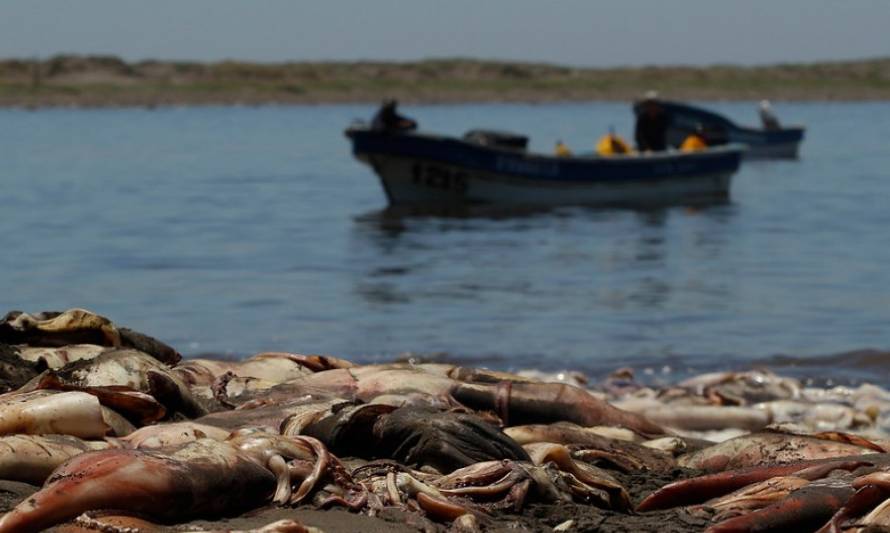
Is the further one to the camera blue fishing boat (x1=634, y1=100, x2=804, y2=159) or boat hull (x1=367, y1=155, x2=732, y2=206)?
blue fishing boat (x1=634, y1=100, x2=804, y2=159)

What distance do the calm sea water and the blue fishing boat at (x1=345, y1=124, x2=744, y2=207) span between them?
51 centimetres

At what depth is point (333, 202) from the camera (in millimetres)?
33812

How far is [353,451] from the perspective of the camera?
6836mm

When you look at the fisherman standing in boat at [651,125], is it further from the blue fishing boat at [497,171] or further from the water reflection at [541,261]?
the water reflection at [541,261]

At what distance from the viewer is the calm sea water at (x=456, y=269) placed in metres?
15.4

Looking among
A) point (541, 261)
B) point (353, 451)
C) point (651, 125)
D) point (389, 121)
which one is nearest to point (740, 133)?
point (651, 125)

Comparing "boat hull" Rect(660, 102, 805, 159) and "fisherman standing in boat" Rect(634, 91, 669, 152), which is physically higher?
"fisherman standing in boat" Rect(634, 91, 669, 152)

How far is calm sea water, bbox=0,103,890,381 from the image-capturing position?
50.4 feet

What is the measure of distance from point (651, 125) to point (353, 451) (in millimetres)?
22623

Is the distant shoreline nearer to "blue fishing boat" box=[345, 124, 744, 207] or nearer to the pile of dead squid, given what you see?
"blue fishing boat" box=[345, 124, 744, 207]

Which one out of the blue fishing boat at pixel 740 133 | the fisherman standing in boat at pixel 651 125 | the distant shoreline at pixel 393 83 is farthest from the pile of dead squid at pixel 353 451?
the distant shoreline at pixel 393 83

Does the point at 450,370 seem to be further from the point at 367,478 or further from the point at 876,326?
the point at 876,326

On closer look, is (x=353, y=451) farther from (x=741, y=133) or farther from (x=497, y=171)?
(x=741, y=133)

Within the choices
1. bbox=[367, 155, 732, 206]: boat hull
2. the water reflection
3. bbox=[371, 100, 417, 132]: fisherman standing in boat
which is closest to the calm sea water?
the water reflection
